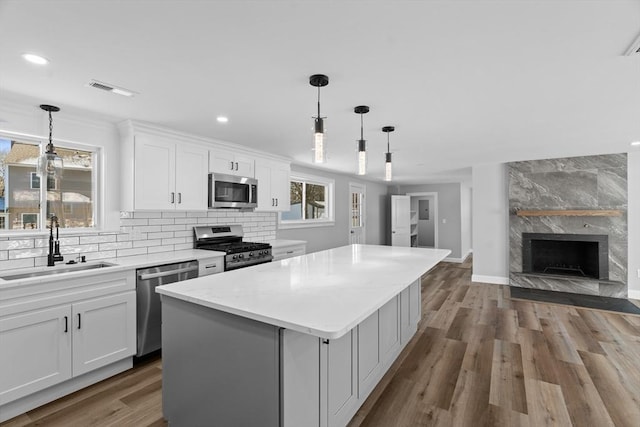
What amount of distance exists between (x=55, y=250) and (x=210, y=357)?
2.02 metres

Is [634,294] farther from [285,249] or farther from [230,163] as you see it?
[230,163]

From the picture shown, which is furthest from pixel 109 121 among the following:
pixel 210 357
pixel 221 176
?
pixel 210 357

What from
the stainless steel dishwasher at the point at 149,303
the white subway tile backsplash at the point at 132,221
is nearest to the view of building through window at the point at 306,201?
the white subway tile backsplash at the point at 132,221

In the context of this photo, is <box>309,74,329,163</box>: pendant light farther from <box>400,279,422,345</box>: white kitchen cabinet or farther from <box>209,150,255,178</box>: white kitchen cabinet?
<box>209,150,255,178</box>: white kitchen cabinet

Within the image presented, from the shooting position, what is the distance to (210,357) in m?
1.66

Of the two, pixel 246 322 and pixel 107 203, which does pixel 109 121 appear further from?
pixel 246 322

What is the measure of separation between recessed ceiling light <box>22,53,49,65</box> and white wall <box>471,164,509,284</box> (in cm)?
596

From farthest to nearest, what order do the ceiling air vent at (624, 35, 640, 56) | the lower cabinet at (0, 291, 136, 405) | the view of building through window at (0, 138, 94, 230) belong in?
the view of building through window at (0, 138, 94, 230)
the lower cabinet at (0, 291, 136, 405)
the ceiling air vent at (624, 35, 640, 56)

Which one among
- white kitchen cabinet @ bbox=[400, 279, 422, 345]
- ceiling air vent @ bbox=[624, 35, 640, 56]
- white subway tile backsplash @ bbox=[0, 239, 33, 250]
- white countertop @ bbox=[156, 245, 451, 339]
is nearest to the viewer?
white countertop @ bbox=[156, 245, 451, 339]

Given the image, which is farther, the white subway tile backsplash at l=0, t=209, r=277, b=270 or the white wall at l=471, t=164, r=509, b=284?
the white wall at l=471, t=164, r=509, b=284

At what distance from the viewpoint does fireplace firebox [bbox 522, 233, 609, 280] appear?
15.9 feet

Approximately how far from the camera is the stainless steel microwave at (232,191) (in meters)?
3.71

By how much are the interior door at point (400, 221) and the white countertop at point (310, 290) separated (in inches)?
225

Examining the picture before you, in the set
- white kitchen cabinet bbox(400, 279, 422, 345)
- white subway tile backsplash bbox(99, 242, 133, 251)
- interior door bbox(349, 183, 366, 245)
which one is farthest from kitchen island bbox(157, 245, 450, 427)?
interior door bbox(349, 183, 366, 245)
